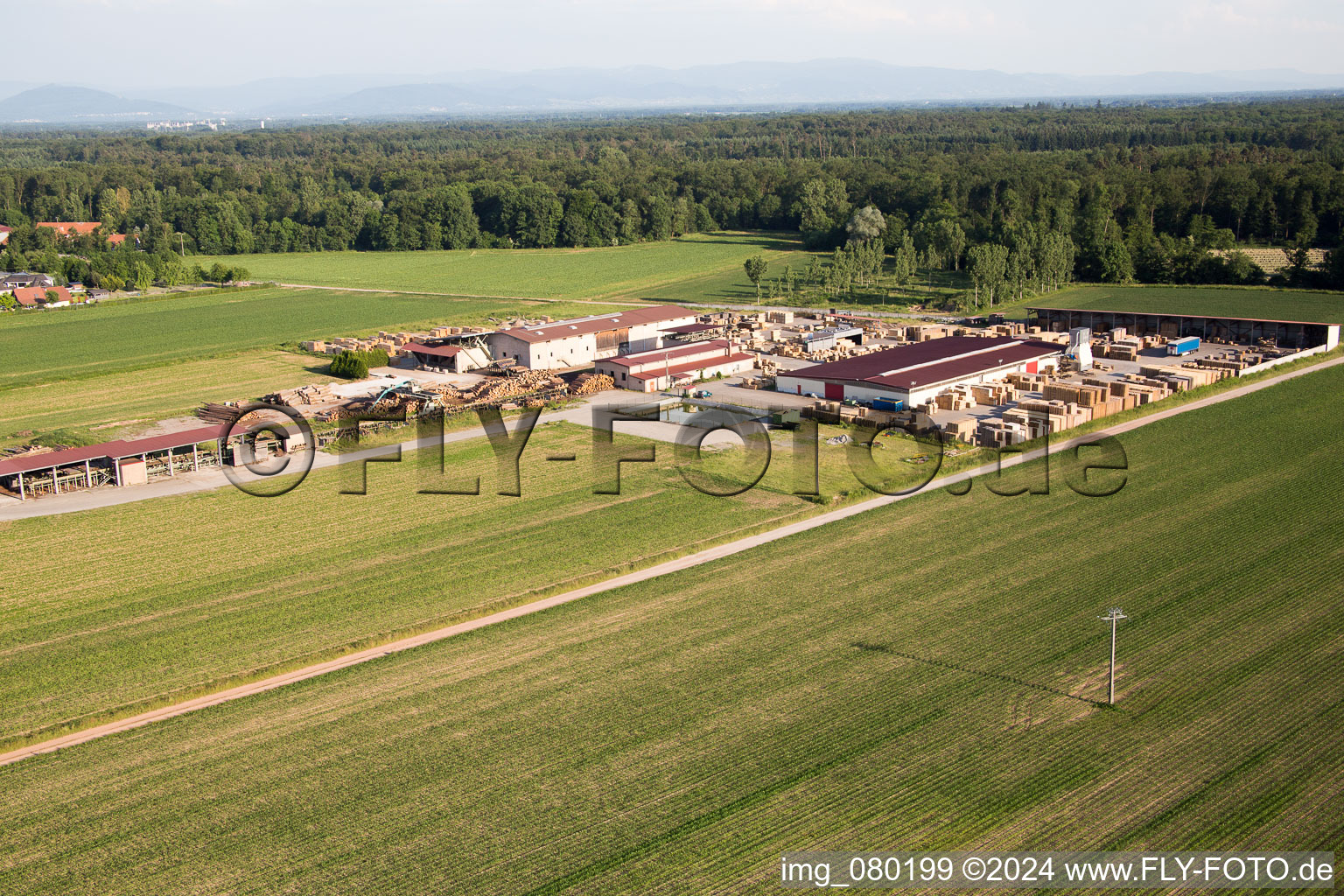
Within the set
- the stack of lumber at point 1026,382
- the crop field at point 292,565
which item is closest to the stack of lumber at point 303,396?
the crop field at point 292,565

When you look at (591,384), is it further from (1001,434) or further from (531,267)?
(531,267)

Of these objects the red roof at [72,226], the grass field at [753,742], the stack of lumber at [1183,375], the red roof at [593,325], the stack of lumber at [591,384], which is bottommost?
the grass field at [753,742]

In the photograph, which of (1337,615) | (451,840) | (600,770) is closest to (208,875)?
(451,840)

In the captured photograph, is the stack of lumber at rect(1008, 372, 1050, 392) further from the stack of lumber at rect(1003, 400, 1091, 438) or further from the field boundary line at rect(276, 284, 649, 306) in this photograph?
the field boundary line at rect(276, 284, 649, 306)

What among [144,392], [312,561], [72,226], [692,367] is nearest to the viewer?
[312,561]

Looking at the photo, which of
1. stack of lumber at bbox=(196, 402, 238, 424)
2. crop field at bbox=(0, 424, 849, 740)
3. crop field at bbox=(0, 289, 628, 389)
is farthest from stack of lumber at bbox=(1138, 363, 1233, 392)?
stack of lumber at bbox=(196, 402, 238, 424)

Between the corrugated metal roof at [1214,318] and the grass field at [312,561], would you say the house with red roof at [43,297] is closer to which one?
the grass field at [312,561]

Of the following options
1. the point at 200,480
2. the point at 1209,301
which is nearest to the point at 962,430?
the point at 200,480
